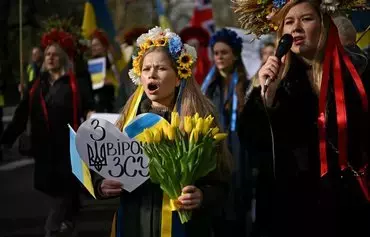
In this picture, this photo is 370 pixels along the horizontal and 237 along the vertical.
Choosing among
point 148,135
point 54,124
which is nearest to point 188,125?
point 148,135

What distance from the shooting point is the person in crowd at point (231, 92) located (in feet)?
23.8

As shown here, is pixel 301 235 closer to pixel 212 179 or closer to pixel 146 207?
pixel 212 179

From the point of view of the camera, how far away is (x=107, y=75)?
10883 mm

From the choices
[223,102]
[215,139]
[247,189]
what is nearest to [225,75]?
[223,102]

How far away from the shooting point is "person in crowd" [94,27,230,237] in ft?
11.7

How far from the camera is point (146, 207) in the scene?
11.9 ft

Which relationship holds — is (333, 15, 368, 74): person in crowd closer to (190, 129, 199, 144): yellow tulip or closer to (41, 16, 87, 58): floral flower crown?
(190, 129, 199, 144): yellow tulip

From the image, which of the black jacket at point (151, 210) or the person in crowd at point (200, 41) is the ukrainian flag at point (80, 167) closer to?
the black jacket at point (151, 210)

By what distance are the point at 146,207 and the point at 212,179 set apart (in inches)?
13.2

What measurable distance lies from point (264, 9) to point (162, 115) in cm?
72

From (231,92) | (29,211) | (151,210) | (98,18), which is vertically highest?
(98,18)

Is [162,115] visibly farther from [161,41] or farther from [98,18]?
[98,18]

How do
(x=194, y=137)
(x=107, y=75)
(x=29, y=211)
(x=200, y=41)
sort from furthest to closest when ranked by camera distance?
(x=200, y=41) < (x=107, y=75) < (x=29, y=211) < (x=194, y=137)

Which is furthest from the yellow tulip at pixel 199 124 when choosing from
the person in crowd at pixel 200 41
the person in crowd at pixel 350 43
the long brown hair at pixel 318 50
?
the person in crowd at pixel 200 41
